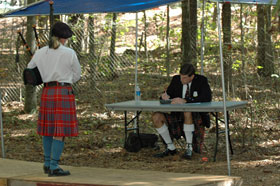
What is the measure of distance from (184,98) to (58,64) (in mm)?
2314

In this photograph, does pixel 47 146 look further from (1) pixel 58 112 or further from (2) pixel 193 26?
(2) pixel 193 26

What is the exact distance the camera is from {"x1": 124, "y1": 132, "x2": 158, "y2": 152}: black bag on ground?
755 centimetres

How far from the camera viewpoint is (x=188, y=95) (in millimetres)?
7113

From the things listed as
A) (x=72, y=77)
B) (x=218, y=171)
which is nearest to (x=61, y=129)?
(x=72, y=77)

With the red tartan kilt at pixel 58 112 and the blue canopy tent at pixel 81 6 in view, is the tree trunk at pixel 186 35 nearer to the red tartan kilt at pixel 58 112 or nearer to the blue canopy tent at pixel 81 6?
the blue canopy tent at pixel 81 6

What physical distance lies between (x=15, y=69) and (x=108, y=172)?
777cm

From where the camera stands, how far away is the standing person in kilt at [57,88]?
5188 mm

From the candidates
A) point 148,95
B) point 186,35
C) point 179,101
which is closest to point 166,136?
point 179,101

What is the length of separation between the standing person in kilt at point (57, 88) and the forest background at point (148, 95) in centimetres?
147

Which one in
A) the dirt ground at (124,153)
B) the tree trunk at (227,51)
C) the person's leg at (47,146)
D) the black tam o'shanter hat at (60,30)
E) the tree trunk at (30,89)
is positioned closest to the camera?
the black tam o'shanter hat at (60,30)

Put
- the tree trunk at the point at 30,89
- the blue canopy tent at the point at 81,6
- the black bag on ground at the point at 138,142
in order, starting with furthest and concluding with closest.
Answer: the tree trunk at the point at 30,89, the black bag on ground at the point at 138,142, the blue canopy tent at the point at 81,6

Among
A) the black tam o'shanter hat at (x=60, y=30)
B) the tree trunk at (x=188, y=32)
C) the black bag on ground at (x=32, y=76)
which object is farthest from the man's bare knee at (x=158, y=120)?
the tree trunk at (x=188, y=32)

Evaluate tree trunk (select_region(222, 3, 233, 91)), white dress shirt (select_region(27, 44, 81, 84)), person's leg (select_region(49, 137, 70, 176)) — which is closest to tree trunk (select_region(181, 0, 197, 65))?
tree trunk (select_region(222, 3, 233, 91))

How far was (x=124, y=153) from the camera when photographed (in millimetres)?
7418
